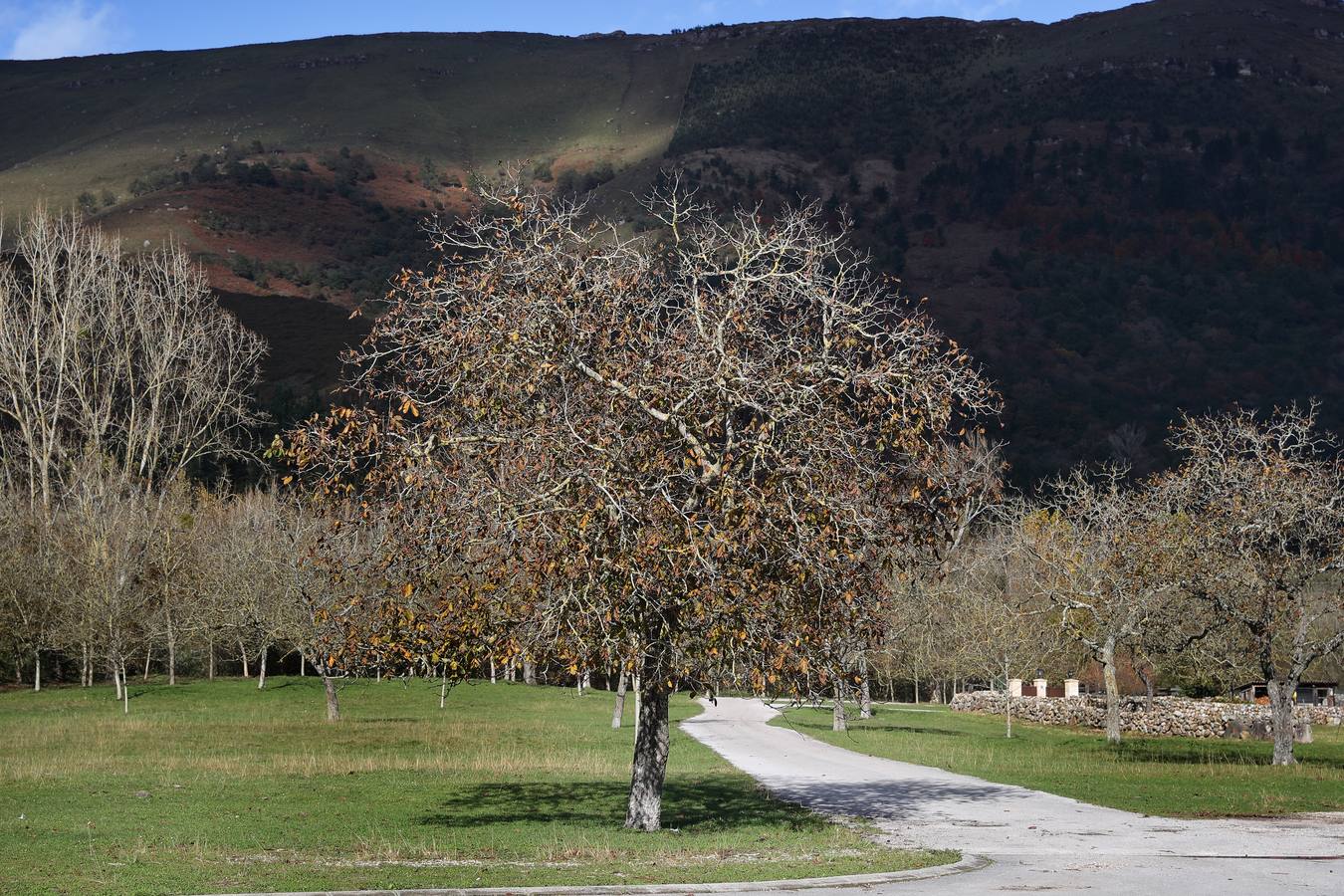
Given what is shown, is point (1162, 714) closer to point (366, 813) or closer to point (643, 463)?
point (366, 813)

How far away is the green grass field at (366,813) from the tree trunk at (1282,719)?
39.4ft

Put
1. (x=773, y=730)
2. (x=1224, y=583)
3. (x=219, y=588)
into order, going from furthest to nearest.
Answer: (x=219, y=588), (x=773, y=730), (x=1224, y=583)

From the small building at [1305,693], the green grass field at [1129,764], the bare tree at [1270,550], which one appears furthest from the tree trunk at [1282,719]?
the small building at [1305,693]

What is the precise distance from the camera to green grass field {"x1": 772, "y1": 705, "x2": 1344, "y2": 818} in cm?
2206

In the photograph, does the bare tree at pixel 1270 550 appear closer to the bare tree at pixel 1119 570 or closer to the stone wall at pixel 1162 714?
the bare tree at pixel 1119 570

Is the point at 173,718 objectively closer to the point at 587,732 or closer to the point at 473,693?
the point at 587,732

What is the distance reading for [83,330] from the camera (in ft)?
207

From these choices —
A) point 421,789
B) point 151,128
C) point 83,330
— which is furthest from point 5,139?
point 421,789

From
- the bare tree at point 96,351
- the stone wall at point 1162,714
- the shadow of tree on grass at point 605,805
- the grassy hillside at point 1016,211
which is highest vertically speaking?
the grassy hillside at point 1016,211

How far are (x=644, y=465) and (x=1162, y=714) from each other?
3609 cm

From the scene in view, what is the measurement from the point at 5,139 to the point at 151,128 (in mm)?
21742

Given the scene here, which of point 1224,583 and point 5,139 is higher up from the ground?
point 5,139

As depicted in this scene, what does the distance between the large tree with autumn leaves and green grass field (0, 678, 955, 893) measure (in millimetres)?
1988

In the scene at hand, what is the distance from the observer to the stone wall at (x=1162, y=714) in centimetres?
4425
